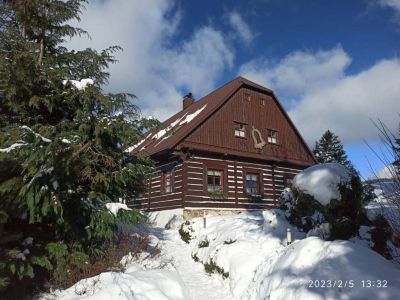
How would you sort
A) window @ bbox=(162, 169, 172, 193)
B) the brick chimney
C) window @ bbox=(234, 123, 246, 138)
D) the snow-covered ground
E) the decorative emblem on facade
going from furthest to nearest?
the brick chimney < the decorative emblem on facade < window @ bbox=(234, 123, 246, 138) < window @ bbox=(162, 169, 172, 193) < the snow-covered ground

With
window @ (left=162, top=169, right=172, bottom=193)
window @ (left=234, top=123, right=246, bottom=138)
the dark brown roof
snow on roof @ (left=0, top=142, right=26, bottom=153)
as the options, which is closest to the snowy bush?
snow on roof @ (left=0, top=142, right=26, bottom=153)

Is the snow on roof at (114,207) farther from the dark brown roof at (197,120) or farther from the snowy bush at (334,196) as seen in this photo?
the dark brown roof at (197,120)

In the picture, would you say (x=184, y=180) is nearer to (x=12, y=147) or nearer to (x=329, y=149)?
(x=12, y=147)

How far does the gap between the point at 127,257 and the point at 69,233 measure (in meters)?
1.87

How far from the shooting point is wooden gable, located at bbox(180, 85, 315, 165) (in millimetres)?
19953

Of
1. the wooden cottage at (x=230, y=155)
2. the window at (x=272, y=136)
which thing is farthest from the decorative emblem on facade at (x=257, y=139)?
the window at (x=272, y=136)

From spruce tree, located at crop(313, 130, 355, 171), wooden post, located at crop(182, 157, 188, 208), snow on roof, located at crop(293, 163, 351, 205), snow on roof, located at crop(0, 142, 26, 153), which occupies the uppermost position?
spruce tree, located at crop(313, 130, 355, 171)

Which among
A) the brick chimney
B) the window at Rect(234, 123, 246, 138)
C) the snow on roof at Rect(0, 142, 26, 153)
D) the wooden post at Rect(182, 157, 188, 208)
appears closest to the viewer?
the snow on roof at Rect(0, 142, 26, 153)

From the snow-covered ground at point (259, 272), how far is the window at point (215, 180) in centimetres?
596

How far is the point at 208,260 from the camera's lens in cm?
1210

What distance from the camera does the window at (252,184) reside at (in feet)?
69.7

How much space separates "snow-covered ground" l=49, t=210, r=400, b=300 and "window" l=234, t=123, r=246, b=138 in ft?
28.0

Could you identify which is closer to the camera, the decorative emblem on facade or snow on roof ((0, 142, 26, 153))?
snow on roof ((0, 142, 26, 153))

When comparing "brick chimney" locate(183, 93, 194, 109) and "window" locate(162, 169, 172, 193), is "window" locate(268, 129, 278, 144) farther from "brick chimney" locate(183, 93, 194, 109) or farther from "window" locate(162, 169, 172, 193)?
"brick chimney" locate(183, 93, 194, 109)
